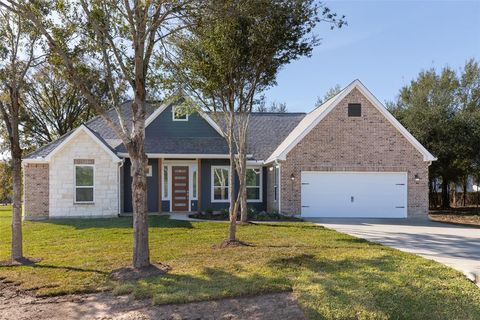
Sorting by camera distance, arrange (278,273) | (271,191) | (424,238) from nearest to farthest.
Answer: (278,273)
(424,238)
(271,191)

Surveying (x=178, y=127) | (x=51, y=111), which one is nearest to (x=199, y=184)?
(x=178, y=127)

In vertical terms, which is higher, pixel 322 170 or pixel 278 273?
pixel 322 170

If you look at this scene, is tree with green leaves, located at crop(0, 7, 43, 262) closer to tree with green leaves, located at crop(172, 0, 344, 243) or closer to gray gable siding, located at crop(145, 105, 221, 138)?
tree with green leaves, located at crop(172, 0, 344, 243)

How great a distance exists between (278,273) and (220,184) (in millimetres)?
13063

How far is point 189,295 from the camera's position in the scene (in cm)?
606

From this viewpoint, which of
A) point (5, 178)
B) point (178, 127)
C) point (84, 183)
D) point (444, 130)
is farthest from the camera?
point (5, 178)

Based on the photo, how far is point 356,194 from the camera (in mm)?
17953

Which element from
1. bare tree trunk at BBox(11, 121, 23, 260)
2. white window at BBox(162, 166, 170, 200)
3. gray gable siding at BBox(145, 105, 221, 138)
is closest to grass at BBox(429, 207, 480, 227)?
gray gable siding at BBox(145, 105, 221, 138)

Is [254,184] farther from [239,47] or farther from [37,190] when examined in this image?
[239,47]

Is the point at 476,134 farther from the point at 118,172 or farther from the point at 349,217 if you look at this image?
the point at 118,172

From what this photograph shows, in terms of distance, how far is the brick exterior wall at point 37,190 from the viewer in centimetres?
1742

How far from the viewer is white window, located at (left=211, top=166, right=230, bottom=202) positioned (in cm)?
2003

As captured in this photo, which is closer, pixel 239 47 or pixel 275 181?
pixel 239 47

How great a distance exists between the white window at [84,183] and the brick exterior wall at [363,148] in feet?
27.5
